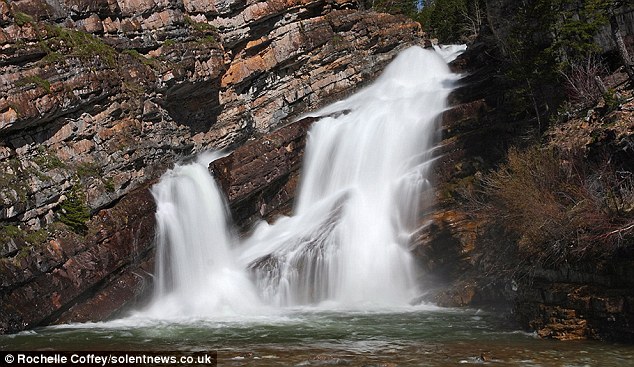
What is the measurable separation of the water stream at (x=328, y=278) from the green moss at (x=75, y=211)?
3620mm

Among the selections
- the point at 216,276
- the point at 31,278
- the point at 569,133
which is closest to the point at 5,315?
the point at 31,278

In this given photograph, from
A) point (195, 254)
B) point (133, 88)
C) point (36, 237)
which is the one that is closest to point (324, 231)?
point (195, 254)

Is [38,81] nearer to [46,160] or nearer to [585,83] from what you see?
[46,160]

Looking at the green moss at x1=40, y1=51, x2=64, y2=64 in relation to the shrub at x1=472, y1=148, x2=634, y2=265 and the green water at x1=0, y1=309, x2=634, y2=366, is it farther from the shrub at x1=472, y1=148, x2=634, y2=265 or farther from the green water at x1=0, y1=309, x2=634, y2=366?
the shrub at x1=472, y1=148, x2=634, y2=265

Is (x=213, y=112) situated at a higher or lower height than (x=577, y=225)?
higher

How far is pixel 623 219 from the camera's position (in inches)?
717

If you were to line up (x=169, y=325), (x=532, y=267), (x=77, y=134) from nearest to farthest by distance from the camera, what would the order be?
(x=532, y=267) → (x=169, y=325) → (x=77, y=134)

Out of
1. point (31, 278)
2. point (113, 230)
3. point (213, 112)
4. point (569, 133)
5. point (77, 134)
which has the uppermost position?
point (213, 112)

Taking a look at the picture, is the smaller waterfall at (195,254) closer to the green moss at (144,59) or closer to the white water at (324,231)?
the white water at (324,231)

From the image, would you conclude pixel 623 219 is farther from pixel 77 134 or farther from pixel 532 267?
pixel 77 134

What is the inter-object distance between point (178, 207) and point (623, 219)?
849 inches

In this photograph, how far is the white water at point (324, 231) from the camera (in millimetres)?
27781

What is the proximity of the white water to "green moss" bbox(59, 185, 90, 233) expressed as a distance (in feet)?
11.8

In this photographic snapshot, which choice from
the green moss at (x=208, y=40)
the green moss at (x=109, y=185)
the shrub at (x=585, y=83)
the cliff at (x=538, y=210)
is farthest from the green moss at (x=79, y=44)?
the shrub at (x=585, y=83)
